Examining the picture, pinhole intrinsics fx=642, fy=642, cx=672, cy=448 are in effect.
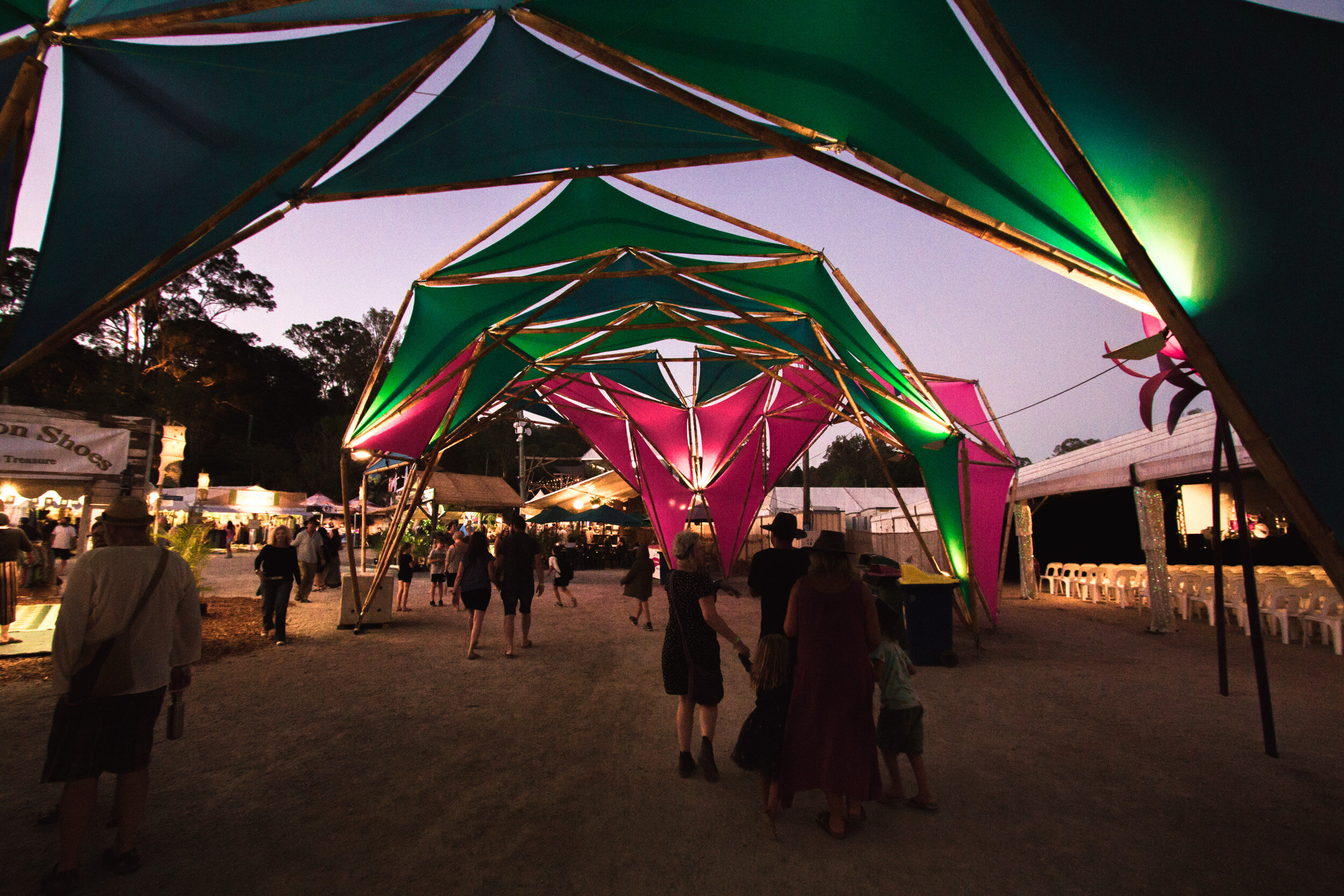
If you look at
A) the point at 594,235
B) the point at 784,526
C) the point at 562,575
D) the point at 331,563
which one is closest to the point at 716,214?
the point at 594,235

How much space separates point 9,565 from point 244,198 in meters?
6.55

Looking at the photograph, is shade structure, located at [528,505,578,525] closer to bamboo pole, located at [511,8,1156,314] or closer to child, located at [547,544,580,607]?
child, located at [547,544,580,607]

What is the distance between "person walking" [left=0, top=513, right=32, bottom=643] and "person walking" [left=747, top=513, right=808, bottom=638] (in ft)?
28.8

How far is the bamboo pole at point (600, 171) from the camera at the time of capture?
5.11 meters

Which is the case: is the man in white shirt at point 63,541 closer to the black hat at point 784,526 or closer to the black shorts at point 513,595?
the black shorts at point 513,595

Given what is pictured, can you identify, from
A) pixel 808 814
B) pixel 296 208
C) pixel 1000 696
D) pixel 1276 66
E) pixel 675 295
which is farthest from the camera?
pixel 675 295

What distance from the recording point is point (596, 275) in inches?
339

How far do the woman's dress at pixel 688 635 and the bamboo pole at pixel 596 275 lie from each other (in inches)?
206

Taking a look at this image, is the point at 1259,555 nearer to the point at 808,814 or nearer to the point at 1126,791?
the point at 1126,791

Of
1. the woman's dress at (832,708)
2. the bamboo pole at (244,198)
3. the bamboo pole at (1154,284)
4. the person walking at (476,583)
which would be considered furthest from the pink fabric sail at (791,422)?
the bamboo pole at (1154,284)

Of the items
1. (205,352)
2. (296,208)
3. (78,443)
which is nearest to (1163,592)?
(296,208)

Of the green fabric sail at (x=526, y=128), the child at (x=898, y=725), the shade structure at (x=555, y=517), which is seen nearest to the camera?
the child at (x=898, y=725)

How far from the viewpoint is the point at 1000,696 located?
6.34 metres

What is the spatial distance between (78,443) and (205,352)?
33.6 meters
